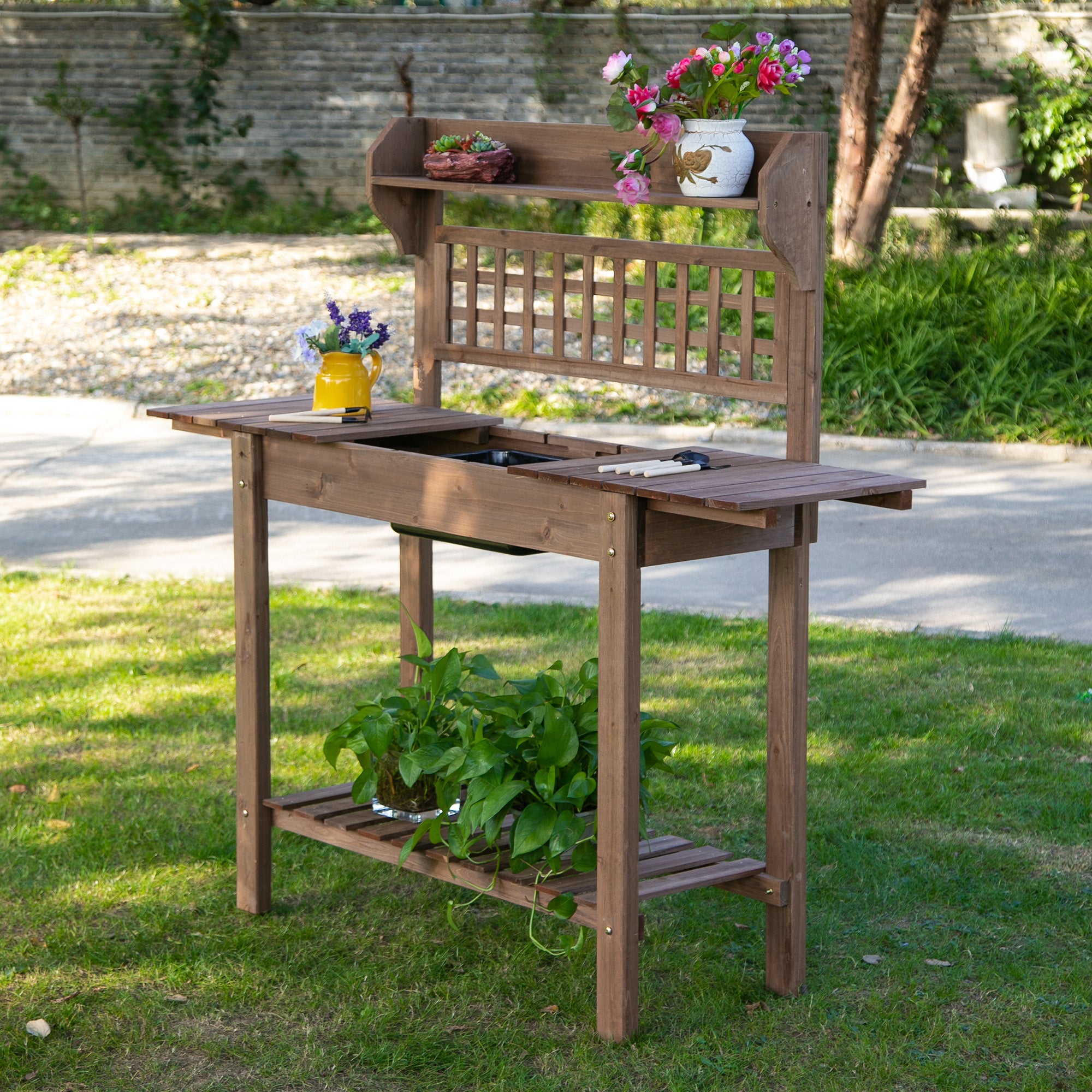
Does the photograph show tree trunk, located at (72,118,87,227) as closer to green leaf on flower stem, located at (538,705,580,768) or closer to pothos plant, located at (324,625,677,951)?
pothos plant, located at (324,625,677,951)

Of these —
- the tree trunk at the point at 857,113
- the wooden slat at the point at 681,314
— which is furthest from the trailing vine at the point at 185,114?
the wooden slat at the point at 681,314

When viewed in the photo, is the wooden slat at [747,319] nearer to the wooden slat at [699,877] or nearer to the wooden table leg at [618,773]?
the wooden table leg at [618,773]

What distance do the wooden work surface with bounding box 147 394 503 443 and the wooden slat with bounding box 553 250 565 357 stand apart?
0.78 ft

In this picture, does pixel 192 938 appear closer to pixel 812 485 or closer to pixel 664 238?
pixel 812 485

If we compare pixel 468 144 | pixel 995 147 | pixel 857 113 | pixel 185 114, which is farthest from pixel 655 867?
pixel 185 114

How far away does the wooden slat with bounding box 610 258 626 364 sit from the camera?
360cm

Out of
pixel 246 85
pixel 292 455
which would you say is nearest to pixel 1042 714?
pixel 292 455

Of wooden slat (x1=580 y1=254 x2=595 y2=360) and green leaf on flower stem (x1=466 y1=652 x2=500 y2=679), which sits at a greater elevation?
wooden slat (x1=580 y1=254 x2=595 y2=360)

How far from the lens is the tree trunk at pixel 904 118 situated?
10.6 meters

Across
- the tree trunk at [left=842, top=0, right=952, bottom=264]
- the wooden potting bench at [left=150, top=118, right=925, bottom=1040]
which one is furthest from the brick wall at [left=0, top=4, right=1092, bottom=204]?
the wooden potting bench at [left=150, top=118, right=925, bottom=1040]

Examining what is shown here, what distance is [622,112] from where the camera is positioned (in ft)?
11.3

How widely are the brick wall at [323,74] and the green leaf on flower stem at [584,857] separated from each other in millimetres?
13190

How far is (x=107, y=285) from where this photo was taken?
42.3 ft

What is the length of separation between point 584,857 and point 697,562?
151 inches
